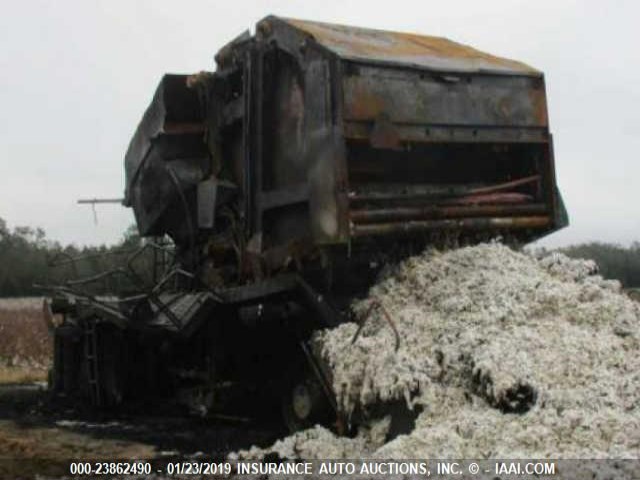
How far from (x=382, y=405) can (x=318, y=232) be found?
1.39 meters

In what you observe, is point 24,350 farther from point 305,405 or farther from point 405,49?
point 405,49

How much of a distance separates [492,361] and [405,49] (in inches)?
118

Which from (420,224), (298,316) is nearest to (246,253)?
(298,316)

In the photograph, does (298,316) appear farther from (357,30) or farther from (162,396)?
(162,396)

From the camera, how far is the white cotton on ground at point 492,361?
420cm

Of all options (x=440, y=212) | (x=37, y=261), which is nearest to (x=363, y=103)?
(x=440, y=212)

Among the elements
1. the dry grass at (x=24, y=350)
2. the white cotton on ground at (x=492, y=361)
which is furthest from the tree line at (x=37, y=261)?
the white cotton on ground at (x=492, y=361)

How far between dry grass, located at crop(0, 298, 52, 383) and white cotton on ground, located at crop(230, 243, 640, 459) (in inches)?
309

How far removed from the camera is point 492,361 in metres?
4.68

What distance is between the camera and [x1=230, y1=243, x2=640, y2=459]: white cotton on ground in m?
4.20

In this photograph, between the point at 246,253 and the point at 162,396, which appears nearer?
the point at 246,253

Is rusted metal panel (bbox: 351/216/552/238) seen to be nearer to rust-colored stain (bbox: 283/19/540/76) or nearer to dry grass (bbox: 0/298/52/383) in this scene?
rust-colored stain (bbox: 283/19/540/76)

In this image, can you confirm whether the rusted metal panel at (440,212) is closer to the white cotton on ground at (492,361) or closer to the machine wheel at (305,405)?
the white cotton on ground at (492,361)

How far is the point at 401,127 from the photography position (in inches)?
247
